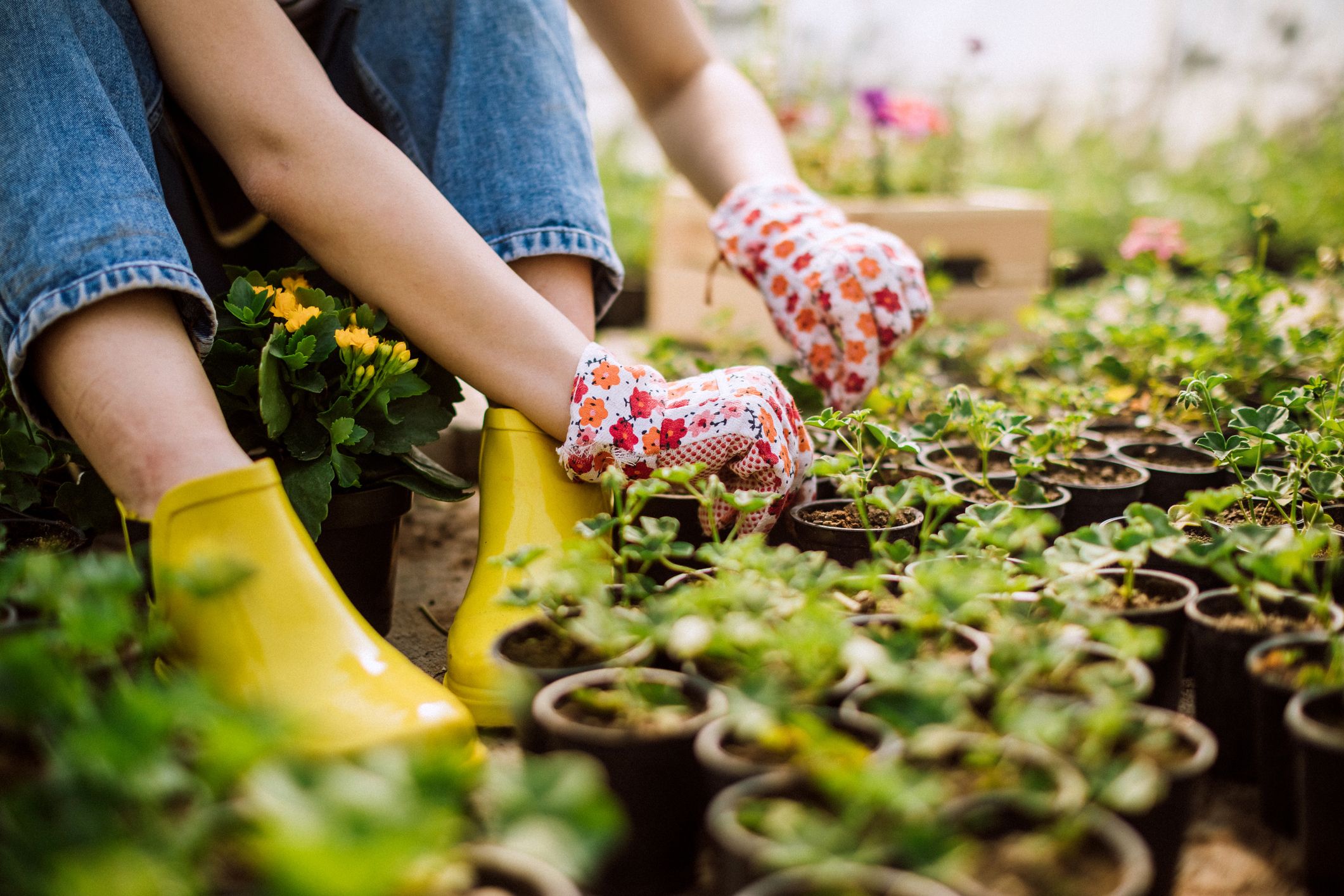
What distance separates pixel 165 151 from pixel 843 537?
866 mm

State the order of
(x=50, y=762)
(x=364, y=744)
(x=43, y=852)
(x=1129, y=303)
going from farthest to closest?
(x=1129, y=303) < (x=364, y=744) < (x=50, y=762) < (x=43, y=852)

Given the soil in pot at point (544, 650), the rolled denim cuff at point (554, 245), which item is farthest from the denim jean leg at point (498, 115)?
the soil in pot at point (544, 650)

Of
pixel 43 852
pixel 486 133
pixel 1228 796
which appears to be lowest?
pixel 1228 796

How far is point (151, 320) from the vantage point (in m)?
0.96

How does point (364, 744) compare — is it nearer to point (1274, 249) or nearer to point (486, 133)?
point (486, 133)

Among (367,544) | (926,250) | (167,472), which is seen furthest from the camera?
(926,250)

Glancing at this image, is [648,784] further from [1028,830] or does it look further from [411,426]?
[411,426]

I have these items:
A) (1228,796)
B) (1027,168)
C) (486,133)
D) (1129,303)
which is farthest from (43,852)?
(1027,168)

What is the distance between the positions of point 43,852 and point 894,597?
65cm

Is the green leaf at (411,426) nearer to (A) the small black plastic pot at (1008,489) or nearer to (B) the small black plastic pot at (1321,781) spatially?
(A) the small black plastic pot at (1008,489)

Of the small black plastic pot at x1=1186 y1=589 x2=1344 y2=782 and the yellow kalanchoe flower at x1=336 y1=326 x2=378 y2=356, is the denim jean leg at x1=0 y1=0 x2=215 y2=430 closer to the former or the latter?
the yellow kalanchoe flower at x1=336 y1=326 x2=378 y2=356

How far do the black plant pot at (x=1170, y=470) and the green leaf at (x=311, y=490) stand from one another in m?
0.94

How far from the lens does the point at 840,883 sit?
0.54 m

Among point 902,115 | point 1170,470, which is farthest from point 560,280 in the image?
point 902,115
